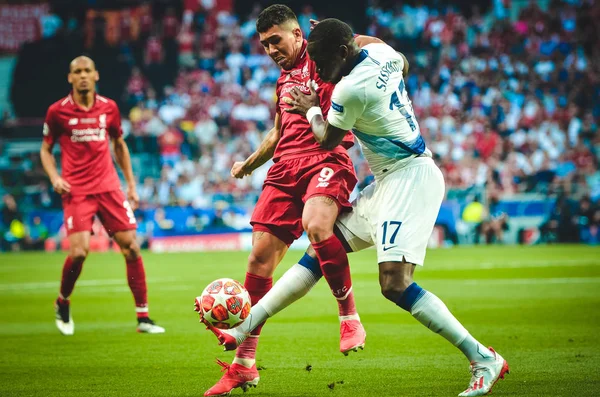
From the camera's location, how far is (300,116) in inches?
259

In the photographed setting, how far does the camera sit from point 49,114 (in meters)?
9.94

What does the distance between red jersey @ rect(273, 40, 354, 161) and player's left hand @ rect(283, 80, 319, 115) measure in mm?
150

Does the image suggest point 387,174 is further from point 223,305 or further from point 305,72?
point 223,305

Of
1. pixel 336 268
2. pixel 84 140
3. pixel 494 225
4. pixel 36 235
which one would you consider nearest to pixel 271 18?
pixel 336 268

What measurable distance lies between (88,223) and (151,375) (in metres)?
3.35

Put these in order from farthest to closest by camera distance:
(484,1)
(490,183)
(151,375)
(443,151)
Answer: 1. (484,1)
2. (443,151)
3. (490,183)
4. (151,375)

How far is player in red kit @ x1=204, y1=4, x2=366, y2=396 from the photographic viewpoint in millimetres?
6125

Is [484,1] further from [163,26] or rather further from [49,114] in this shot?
[49,114]

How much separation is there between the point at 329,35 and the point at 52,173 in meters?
5.08

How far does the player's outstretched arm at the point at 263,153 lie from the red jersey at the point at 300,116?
15cm

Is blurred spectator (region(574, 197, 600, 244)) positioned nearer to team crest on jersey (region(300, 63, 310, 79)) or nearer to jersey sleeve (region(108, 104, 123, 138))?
jersey sleeve (region(108, 104, 123, 138))

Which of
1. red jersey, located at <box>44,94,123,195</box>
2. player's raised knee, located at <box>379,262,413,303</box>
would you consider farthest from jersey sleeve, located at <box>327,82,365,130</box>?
red jersey, located at <box>44,94,123,195</box>

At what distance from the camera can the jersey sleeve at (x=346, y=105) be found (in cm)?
574

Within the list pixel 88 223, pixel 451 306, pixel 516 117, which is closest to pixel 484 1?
pixel 516 117
